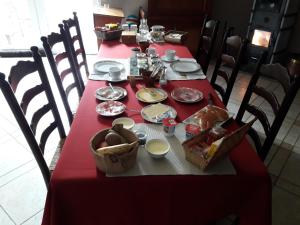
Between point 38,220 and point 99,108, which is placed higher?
point 99,108

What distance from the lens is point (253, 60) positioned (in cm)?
340

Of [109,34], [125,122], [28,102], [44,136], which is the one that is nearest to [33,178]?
[44,136]

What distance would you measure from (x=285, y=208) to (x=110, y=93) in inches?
54.5

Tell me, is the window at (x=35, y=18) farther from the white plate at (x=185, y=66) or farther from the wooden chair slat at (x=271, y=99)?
the wooden chair slat at (x=271, y=99)

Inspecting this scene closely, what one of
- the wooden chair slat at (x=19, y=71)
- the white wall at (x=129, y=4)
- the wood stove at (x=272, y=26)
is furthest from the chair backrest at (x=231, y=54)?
the white wall at (x=129, y=4)

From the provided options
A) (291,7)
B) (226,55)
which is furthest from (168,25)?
(226,55)

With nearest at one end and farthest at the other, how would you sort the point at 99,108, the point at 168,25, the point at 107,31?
the point at 99,108 → the point at 107,31 → the point at 168,25

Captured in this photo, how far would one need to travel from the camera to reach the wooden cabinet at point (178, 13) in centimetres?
321

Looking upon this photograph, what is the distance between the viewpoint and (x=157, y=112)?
3.87ft

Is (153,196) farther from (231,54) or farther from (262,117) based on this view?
(231,54)

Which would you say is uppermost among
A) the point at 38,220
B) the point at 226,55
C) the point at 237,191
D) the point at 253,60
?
the point at 226,55

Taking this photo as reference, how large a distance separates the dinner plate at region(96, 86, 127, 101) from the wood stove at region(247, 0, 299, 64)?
2534 mm

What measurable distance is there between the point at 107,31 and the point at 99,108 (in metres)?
1.25

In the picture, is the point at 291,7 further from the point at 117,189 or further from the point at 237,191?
the point at 117,189
